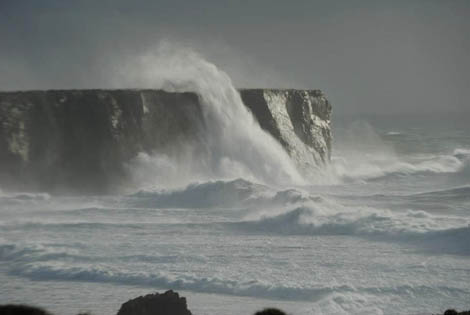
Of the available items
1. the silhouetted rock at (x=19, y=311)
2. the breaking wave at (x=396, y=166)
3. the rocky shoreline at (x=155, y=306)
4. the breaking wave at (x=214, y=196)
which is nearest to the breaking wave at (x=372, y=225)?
the breaking wave at (x=214, y=196)

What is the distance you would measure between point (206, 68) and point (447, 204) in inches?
472

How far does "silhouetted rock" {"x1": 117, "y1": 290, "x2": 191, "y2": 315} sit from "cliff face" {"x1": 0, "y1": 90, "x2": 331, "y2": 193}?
57.4 feet

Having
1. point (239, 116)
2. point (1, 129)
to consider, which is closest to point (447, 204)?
point (239, 116)

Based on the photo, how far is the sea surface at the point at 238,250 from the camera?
32.0 ft

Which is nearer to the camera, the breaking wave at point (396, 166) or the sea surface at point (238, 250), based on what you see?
the sea surface at point (238, 250)

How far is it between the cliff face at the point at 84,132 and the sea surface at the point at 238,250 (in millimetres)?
1561

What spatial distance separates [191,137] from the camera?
84.0 feet

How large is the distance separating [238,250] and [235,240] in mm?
1003

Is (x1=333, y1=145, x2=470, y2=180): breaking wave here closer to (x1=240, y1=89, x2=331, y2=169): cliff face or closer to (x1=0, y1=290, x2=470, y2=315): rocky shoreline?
(x1=240, y1=89, x2=331, y2=169): cliff face

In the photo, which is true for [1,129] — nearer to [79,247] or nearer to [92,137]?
[92,137]

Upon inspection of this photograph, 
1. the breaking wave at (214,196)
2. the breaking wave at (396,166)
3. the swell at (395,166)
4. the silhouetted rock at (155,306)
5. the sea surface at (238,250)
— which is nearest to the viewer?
the silhouetted rock at (155,306)

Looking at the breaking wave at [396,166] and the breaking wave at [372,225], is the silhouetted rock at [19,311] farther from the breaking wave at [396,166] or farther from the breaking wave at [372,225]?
the breaking wave at [396,166]

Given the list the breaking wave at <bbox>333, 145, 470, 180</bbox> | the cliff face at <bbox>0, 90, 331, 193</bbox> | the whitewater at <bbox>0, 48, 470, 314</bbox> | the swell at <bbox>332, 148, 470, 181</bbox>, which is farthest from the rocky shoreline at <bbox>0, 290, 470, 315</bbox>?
the breaking wave at <bbox>333, 145, 470, 180</bbox>

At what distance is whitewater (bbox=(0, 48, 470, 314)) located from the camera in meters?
9.84
